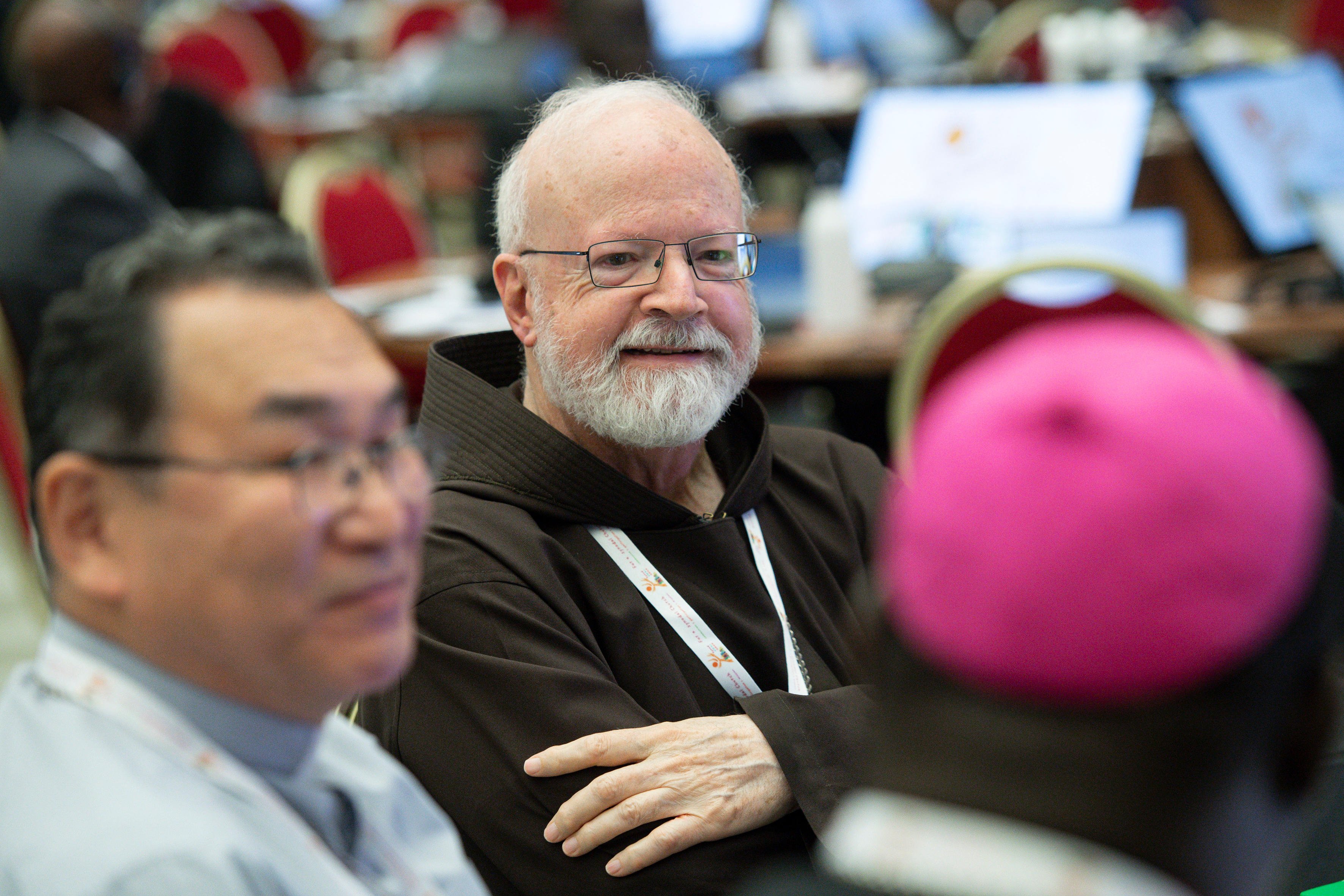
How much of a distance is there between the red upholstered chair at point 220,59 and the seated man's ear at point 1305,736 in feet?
25.1

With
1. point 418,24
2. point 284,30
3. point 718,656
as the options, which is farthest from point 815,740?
point 284,30

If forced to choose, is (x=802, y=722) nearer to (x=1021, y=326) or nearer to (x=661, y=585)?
(x=661, y=585)

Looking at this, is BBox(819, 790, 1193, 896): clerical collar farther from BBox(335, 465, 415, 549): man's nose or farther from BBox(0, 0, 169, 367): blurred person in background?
BBox(0, 0, 169, 367): blurred person in background

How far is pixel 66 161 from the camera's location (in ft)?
13.2

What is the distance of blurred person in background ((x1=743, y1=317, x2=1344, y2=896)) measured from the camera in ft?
1.96

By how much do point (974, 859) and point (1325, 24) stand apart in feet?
19.7

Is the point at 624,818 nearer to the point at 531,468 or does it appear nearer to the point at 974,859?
the point at 531,468

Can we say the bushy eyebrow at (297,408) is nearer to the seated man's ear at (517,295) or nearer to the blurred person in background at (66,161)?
the seated man's ear at (517,295)

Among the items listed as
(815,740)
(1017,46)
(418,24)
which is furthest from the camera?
(418,24)

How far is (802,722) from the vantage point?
1.63 meters

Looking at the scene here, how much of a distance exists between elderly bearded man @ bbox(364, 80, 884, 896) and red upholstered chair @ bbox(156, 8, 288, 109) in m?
6.31

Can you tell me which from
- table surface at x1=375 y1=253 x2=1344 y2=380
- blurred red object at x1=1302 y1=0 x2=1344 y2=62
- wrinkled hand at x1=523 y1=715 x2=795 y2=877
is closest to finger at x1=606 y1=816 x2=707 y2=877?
wrinkled hand at x1=523 y1=715 x2=795 y2=877

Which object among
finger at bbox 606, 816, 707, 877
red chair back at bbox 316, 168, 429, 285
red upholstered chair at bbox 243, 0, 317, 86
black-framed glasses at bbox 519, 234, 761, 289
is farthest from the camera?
red upholstered chair at bbox 243, 0, 317, 86

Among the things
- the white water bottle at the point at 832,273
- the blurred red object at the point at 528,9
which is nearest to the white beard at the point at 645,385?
the white water bottle at the point at 832,273
